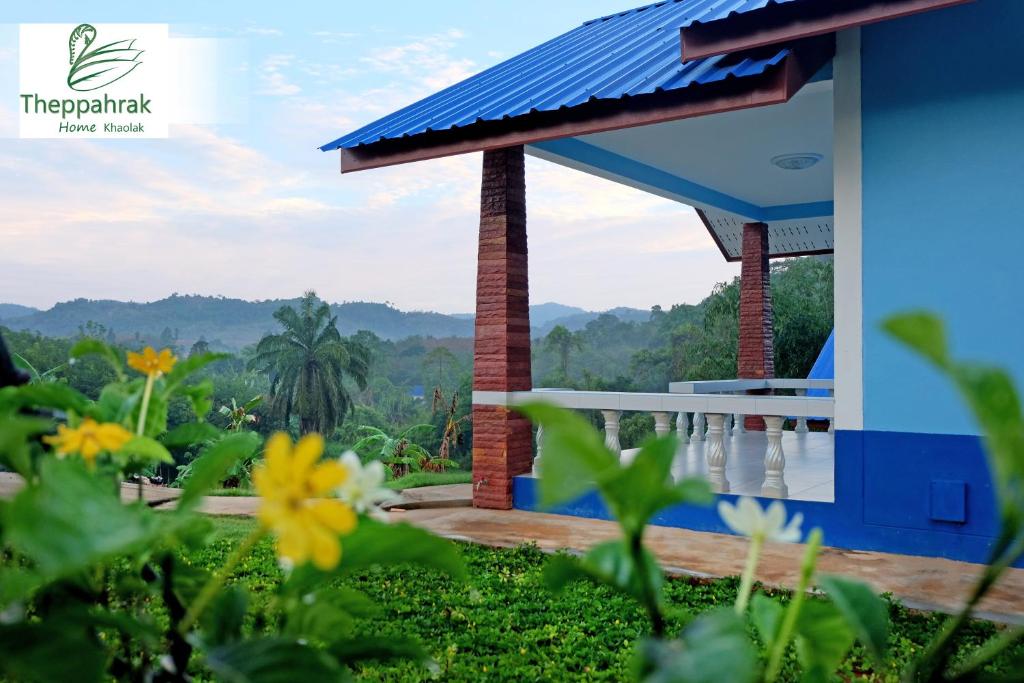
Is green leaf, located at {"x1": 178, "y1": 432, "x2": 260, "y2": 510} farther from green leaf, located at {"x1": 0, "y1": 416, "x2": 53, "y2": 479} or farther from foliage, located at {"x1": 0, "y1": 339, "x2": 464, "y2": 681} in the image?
green leaf, located at {"x1": 0, "y1": 416, "x2": 53, "y2": 479}

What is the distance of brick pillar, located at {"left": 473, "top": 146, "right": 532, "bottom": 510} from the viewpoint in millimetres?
6418

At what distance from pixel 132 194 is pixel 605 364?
23.5m

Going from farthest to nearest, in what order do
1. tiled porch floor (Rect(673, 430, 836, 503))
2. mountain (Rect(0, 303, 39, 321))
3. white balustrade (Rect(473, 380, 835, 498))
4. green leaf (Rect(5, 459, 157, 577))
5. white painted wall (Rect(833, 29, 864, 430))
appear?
1. mountain (Rect(0, 303, 39, 321))
2. tiled porch floor (Rect(673, 430, 836, 503))
3. white balustrade (Rect(473, 380, 835, 498))
4. white painted wall (Rect(833, 29, 864, 430))
5. green leaf (Rect(5, 459, 157, 577))

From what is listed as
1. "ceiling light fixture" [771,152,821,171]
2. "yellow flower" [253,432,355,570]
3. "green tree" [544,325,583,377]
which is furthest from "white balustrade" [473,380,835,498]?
"green tree" [544,325,583,377]

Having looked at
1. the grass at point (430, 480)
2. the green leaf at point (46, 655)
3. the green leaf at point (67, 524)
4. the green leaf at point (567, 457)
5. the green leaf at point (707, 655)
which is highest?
the green leaf at point (567, 457)

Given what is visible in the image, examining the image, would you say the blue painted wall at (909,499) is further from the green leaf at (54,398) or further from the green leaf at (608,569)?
the green leaf at (54,398)

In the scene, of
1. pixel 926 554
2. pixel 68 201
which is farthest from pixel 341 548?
pixel 68 201

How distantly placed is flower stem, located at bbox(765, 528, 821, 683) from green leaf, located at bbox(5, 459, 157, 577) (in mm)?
491

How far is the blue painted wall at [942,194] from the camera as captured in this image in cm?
470

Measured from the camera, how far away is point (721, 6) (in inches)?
223

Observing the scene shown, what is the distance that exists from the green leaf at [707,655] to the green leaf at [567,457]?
0.40 ft

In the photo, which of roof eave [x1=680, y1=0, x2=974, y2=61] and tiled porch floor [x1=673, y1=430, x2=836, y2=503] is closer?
roof eave [x1=680, y1=0, x2=974, y2=61]

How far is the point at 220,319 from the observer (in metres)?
43.9

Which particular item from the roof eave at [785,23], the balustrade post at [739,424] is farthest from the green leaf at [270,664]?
the balustrade post at [739,424]
